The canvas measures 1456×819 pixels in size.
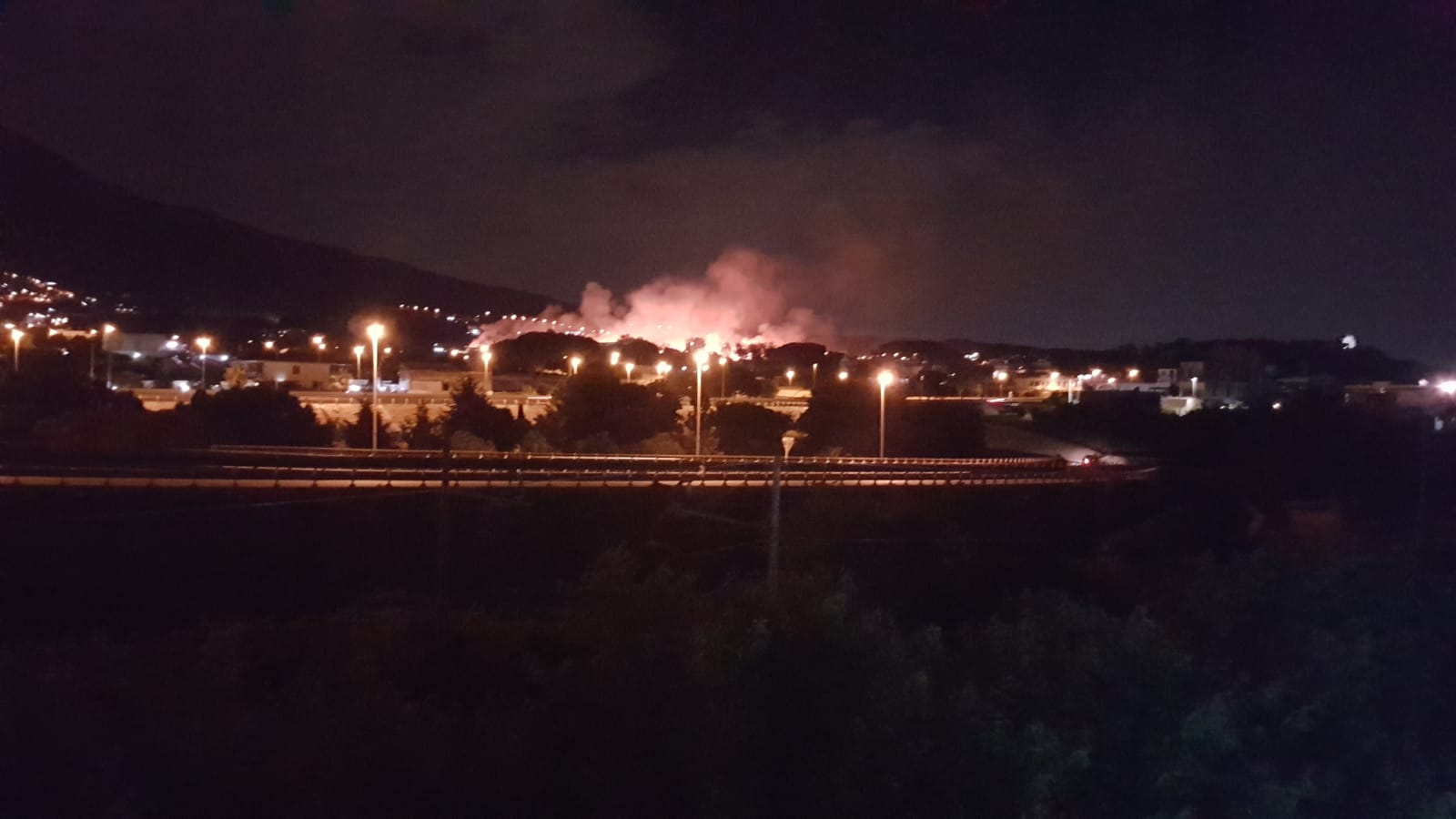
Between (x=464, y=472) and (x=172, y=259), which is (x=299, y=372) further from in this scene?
(x=172, y=259)

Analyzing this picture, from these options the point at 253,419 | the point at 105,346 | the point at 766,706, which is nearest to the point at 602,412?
the point at 253,419

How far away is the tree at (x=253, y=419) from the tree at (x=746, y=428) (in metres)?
11.7

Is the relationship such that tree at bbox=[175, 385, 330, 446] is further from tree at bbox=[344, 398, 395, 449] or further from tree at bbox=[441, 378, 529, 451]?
tree at bbox=[441, 378, 529, 451]

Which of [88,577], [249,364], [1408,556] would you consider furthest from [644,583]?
[249,364]

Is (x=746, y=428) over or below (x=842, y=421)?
below

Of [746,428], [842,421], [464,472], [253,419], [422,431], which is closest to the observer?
[464,472]

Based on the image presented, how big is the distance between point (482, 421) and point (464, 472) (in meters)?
10.0

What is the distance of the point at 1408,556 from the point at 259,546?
1590cm

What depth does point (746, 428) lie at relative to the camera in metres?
39.6

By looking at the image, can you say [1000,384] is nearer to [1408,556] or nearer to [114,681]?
[1408,556]

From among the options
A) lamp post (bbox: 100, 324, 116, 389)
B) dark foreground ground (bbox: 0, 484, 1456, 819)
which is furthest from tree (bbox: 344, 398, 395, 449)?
dark foreground ground (bbox: 0, 484, 1456, 819)

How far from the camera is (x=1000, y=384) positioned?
244 feet

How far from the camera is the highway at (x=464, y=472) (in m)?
21.5

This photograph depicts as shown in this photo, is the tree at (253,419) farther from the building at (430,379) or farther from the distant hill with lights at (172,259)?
the distant hill with lights at (172,259)
